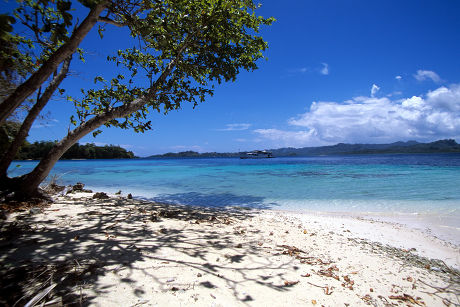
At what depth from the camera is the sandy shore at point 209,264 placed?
6.94ft

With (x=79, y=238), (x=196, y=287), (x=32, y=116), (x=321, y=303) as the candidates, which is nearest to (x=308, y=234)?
(x=321, y=303)

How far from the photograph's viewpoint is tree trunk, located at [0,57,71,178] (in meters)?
5.34

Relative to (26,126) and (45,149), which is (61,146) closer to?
(26,126)

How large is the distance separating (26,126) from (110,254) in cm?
492

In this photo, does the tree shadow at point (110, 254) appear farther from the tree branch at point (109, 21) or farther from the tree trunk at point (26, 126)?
the tree branch at point (109, 21)

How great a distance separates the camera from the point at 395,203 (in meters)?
8.39

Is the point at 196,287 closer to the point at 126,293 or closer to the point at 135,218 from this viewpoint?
the point at 126,293

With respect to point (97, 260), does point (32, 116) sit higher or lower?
higher

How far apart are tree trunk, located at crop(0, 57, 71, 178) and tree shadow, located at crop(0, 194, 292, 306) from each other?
6.31 ft

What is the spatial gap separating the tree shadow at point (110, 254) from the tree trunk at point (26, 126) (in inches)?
75.7

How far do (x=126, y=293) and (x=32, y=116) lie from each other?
583cm

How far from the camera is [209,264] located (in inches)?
110

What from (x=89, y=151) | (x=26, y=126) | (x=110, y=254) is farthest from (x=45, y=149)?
(x=110, y=254)

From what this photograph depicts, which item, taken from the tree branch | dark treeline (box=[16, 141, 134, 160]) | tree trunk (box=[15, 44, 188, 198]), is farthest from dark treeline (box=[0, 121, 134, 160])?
the tree branch
